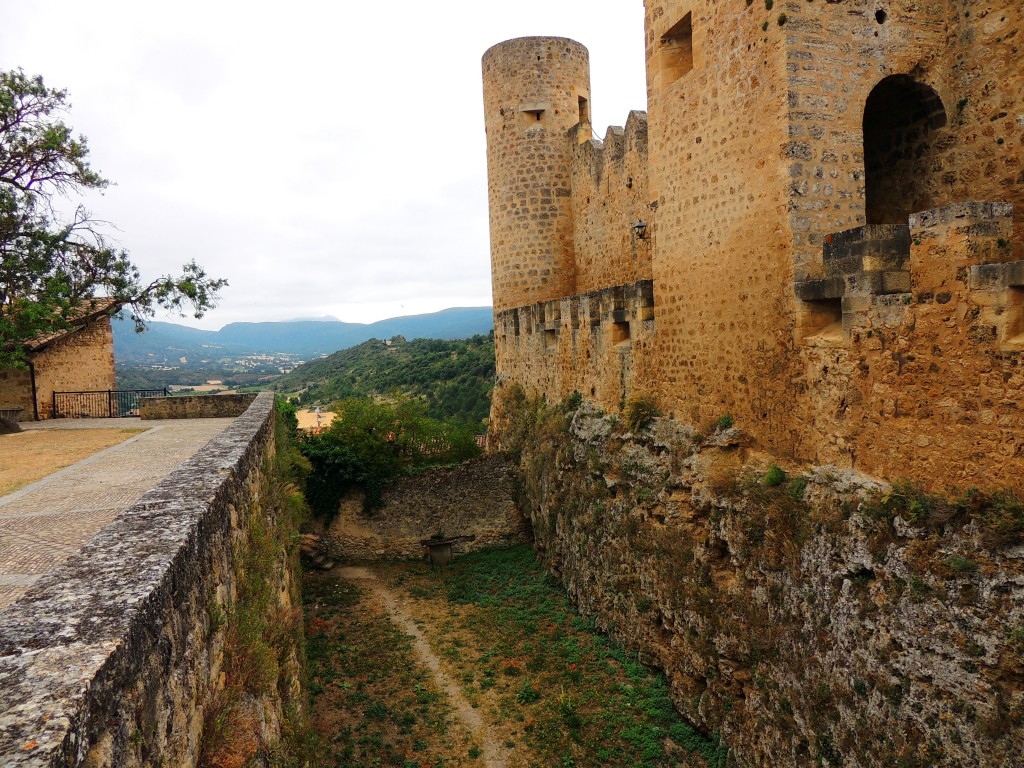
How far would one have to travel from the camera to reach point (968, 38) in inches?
Result: 265

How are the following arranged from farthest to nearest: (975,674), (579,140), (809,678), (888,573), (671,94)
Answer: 1. (579,140)
2. (671,94)
3. (809,678)
4. (888,573)
5. (975,674)

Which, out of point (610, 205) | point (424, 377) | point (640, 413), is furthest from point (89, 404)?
point (424, 377)

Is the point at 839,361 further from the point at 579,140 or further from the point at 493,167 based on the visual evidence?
the point at 493,167

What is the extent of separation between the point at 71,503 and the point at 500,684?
666 centimetres

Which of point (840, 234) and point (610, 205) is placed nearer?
point (840, 234)

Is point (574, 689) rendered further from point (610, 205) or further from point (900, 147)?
point (610, 205)

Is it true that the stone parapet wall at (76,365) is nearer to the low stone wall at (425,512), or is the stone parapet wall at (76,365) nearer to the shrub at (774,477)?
the low stone wall at (425,512)

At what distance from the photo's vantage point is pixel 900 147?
771cm

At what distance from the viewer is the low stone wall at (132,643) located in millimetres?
1658

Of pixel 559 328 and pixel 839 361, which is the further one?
pixel 559 328

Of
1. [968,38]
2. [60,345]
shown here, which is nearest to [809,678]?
[968,38]

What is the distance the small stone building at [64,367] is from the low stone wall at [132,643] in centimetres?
1372

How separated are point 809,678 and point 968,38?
6722mm

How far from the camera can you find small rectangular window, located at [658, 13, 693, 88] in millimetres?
8656
